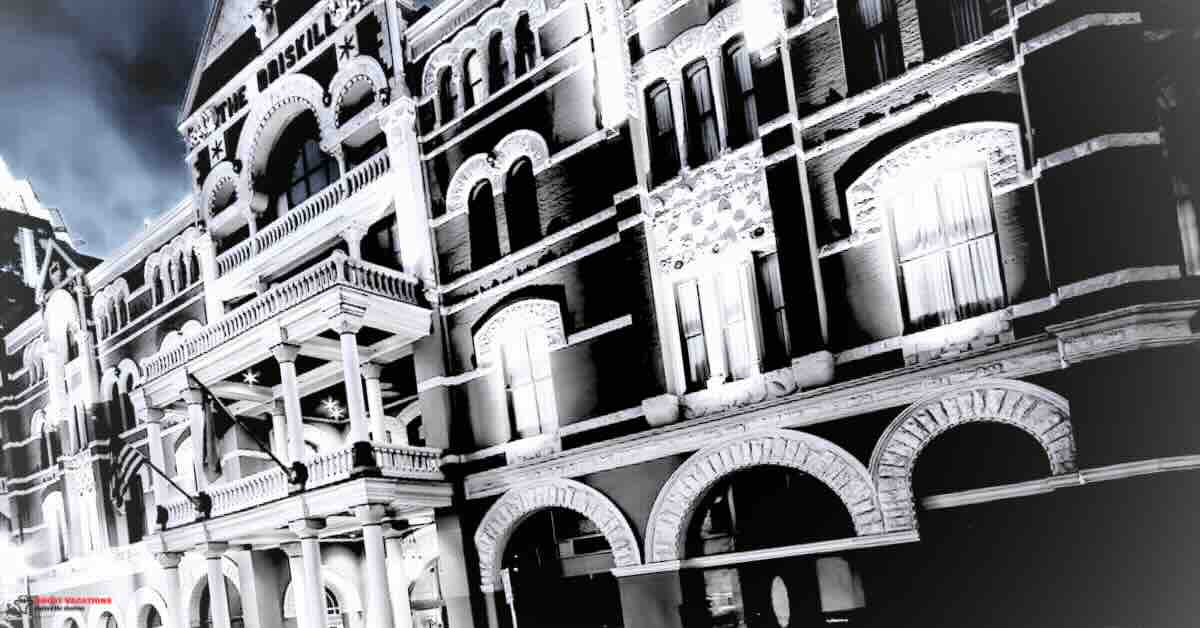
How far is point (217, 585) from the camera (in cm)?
1864

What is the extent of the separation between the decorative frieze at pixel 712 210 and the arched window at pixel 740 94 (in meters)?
0.41

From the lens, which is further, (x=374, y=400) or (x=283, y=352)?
(x=374, y=400)

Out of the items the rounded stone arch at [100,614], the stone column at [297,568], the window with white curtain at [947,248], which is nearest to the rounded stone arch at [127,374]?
the rounded stone arch at [100,614]

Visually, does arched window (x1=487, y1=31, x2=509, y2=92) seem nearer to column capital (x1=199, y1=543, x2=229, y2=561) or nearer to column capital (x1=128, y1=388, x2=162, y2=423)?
column capital (x1=128, y1=388, x2=162, y2=423)

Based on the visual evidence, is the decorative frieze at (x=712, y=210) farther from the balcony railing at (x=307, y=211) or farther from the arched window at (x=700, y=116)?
the balcony railing at (x=307, y=211)

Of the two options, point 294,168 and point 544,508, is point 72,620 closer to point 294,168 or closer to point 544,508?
point 294,168

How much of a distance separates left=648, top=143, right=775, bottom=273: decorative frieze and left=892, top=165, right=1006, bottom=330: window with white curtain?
6.29 ft

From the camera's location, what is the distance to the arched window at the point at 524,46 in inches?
674

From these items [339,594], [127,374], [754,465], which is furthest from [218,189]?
[754,465]

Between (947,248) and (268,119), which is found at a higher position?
(268,119)

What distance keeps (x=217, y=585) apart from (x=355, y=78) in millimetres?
9965

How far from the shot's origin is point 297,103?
67.9 ft

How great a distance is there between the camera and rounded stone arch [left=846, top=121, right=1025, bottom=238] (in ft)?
37.6

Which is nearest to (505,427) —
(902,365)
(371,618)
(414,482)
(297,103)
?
(414,482)
